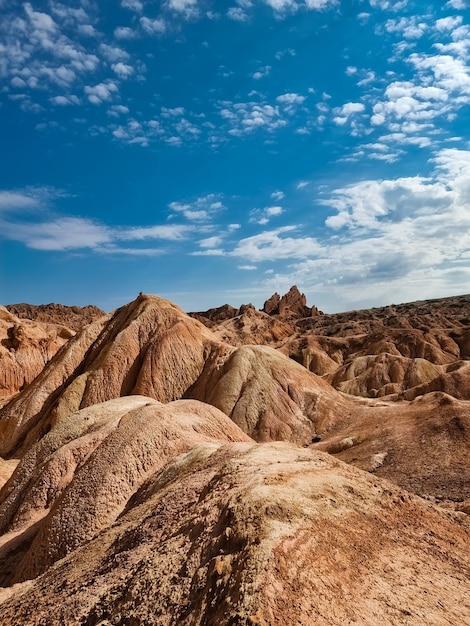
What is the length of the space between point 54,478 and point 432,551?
12.6 meters

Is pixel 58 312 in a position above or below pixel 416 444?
above

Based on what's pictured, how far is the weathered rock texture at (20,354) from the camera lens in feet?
169

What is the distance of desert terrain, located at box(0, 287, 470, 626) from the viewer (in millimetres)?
5746

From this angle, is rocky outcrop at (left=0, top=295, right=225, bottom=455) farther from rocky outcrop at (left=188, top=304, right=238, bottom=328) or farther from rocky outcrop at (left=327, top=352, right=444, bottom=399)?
rocky outcrop at (left=188, top=304, right=238, bottom=328)

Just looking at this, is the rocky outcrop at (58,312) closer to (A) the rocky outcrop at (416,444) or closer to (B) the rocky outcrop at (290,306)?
(B) the rocky outcrop at (290,306)

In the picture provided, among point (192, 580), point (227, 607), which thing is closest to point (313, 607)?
point (227, 607)

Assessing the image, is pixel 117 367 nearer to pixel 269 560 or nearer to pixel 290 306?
pixel 269 560

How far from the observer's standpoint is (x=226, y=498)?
303 inches

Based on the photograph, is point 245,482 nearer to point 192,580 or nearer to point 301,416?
point 192,580

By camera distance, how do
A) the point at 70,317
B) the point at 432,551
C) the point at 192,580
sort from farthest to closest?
the point at 70,317, the point at 432,551, the point at 192,580

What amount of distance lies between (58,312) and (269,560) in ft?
478

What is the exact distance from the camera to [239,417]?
32.8 meters

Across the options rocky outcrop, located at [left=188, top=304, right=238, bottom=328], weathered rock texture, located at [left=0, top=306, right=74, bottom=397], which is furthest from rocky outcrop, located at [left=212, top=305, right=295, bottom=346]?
weathered rock texture, located at [left=0, top=306, right=74, bottom=397]

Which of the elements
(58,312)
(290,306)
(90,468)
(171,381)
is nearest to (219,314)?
(290,306)
